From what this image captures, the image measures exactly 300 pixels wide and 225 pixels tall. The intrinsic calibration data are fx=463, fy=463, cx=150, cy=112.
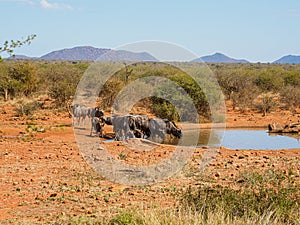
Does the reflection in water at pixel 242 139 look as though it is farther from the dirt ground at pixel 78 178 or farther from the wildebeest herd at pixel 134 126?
the dirt ground at pixel 78 178

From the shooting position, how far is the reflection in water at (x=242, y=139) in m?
14.8

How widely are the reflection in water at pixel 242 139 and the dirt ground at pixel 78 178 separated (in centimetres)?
259

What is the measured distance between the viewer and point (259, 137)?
16.5 meters

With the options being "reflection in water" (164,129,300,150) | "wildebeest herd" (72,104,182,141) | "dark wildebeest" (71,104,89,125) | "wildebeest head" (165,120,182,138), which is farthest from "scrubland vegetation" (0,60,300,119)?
"wildebeest herd" (72,104,182,141)

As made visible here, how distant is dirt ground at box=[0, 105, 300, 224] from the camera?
671cm

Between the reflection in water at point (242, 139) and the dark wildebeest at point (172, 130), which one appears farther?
the dark wildebeest at point (172, 130)

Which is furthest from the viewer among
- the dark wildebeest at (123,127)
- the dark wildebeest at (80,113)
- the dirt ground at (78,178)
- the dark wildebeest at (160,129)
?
the dark wildebeest at (80,113)

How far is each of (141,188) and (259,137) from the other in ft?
31.4

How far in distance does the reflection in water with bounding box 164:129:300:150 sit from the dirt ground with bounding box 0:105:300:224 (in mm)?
2591

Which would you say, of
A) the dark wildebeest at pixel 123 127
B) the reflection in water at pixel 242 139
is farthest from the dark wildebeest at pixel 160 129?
the dark wildebeest at pixel 123 127

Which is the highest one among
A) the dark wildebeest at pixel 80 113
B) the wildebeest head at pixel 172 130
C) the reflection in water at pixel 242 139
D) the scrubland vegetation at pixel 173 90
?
the scrubland vegetation at pixel 173 90

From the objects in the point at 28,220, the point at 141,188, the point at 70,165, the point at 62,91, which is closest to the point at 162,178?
the point at 141,188

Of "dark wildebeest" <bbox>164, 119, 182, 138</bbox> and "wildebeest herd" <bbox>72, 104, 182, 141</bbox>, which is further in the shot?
"dark wildebeest" <bbox>164, 119, 182, 138</bbox>

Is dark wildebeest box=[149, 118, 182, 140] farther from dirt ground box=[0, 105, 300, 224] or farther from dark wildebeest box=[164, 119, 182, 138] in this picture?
dirt ground box=[0, 105, 300, 224]
